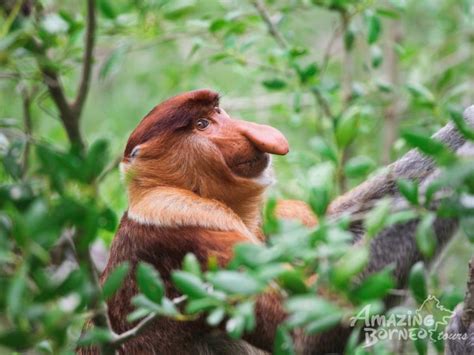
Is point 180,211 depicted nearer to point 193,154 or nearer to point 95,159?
point 193,154

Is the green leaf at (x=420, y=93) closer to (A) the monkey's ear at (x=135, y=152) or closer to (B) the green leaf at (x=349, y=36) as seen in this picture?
(B) the green leaf at (x=349, y=36)

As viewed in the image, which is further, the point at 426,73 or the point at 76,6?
the point at 76,6

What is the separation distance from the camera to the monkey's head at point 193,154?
10.4 feet

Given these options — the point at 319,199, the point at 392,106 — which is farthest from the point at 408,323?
the point at 392,106

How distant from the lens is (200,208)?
3.09 metres

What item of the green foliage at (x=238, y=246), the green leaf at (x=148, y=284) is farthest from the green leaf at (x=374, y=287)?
the green leaf at (x=148, y=284)

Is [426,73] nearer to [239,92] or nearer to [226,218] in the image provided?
[239,92]

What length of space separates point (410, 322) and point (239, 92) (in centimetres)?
459

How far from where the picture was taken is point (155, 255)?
9.93ft

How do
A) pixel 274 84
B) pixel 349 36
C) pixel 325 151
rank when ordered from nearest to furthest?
pixel 325 151 < pixel 274 84 < pixel 349 36

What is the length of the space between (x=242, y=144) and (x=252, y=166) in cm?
10

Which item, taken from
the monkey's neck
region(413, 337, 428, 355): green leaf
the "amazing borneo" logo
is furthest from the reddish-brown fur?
region(413, 337, 428, 355): green leaf

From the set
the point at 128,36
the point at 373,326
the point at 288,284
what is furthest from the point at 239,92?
the point at 288,284

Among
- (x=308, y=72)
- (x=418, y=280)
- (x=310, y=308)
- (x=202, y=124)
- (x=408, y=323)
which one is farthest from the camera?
(x=308, y=72)
